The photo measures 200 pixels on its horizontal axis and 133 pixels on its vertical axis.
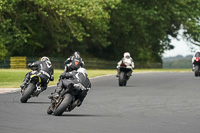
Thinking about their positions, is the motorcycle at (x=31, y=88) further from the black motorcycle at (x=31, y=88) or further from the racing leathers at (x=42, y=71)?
the racing leathers at (x=42, y=71)

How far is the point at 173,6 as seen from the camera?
68875 mm

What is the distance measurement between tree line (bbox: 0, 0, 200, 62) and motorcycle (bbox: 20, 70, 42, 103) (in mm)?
24494

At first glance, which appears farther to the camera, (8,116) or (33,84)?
(33,84)

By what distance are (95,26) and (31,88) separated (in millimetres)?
37028

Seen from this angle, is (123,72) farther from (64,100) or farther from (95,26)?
(95,26)

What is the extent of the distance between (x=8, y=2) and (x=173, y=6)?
94.0 ft

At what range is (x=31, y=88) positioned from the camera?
17.7 meters

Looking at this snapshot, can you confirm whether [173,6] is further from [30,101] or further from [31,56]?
[30,101]

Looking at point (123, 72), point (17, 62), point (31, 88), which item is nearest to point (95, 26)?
point (17, 62)

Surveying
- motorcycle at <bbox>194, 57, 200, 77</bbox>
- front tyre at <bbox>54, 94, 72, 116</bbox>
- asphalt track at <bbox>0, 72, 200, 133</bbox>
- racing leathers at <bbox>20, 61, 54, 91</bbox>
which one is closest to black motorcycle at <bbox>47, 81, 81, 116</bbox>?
front tyre at <bbox>54, 94, 72, 116</bbox>

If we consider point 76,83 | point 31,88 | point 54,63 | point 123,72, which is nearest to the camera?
point 76,83

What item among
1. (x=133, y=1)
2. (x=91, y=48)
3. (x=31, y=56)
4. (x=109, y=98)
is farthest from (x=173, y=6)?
(x=109, y=98)

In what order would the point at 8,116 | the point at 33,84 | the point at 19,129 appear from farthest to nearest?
1. the point at 33,84
2. the point at 8,116
3. the point at 19,129

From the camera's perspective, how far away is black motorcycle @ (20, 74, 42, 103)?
17.6m
